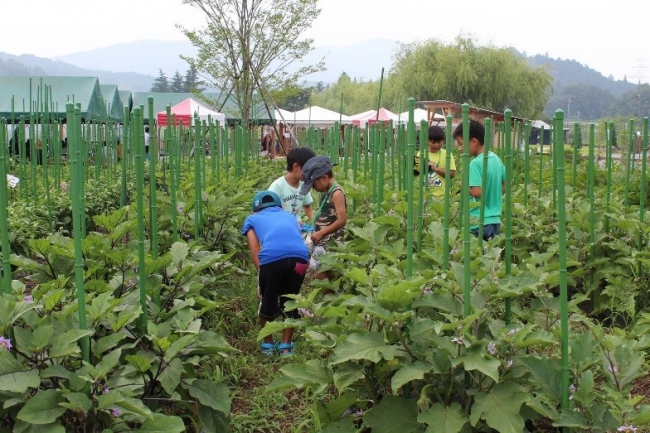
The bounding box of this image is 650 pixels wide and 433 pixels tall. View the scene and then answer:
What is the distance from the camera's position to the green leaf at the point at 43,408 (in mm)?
2074

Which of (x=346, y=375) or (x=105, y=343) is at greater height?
(x=105, y=343)

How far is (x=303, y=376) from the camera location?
8.35ft

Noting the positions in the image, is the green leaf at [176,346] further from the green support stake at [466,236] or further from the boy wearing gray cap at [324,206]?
the boy wearing gray cap at [324,206]

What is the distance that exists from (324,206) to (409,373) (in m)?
2.36

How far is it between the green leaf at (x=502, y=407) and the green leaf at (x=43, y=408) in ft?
4.09

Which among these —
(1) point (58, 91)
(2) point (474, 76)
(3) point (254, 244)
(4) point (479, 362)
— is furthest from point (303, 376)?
(2) point (474, 76)

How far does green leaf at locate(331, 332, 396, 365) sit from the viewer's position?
231 centimetres

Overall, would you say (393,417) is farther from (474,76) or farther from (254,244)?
(474,76)

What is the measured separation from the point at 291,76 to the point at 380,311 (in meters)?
19.1

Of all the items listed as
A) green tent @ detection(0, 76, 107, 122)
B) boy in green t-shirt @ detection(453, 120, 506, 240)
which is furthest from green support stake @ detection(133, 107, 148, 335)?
green tent @ detection(0, 76, 107, 122)

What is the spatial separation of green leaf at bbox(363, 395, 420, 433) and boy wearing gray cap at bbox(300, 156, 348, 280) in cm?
188

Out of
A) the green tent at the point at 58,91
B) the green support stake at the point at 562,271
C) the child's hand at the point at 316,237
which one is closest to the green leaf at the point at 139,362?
the green support stake at the point at 562,271

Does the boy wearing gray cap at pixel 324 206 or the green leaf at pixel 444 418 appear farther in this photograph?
the boy wearing gray cap at pixel 324 206

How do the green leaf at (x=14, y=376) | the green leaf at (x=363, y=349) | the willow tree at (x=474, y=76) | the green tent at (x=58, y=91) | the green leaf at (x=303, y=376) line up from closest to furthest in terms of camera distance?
the green leaf at (x=14, y=376)
the green leaf at (x=363, y=349)
the green leaf at (x=303, y=376)
the green tent at (x=58, y=91)
the willow tree at (x=474, y=76)
